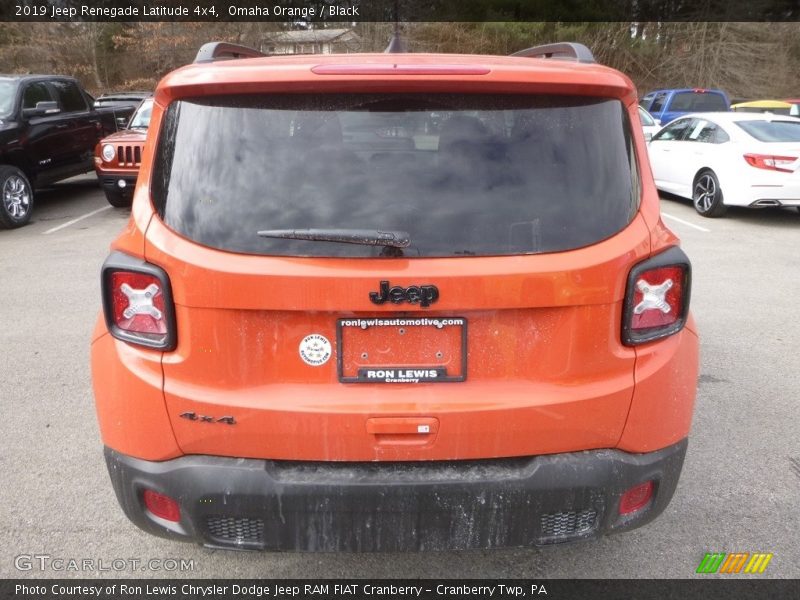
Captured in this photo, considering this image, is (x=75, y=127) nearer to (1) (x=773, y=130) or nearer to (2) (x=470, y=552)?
(2) (x=470, y=552)

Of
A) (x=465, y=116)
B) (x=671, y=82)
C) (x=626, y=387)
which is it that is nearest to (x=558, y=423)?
(x=626, y=387)

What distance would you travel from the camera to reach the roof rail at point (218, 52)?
2.59 meters

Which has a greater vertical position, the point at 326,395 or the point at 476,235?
the point at 476,235

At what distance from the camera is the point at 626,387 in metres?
2.07

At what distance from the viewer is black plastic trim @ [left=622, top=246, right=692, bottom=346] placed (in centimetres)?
205

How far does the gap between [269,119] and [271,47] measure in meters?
36.1

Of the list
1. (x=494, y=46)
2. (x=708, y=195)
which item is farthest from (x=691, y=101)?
(x=494, y=46)

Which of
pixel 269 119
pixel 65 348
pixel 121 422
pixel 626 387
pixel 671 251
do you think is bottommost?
pixel 65 348

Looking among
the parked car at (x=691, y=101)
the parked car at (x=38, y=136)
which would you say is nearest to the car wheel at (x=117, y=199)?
the parked car at (x=38, y=136)

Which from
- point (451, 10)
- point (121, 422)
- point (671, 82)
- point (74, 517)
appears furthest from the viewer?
point (671, 82)

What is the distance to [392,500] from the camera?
201cm

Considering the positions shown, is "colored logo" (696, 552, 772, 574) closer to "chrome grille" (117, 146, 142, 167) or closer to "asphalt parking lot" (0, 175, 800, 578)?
"asphalt parking lot" (0, 175, 800, 578)

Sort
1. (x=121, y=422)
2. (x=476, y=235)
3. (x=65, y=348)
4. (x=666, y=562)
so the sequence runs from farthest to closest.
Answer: (x=65, y=348) < (x=666, y=562) < (x=121, y=422) < (x=476, y=235)

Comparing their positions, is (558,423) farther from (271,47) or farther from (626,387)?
(271,47)
